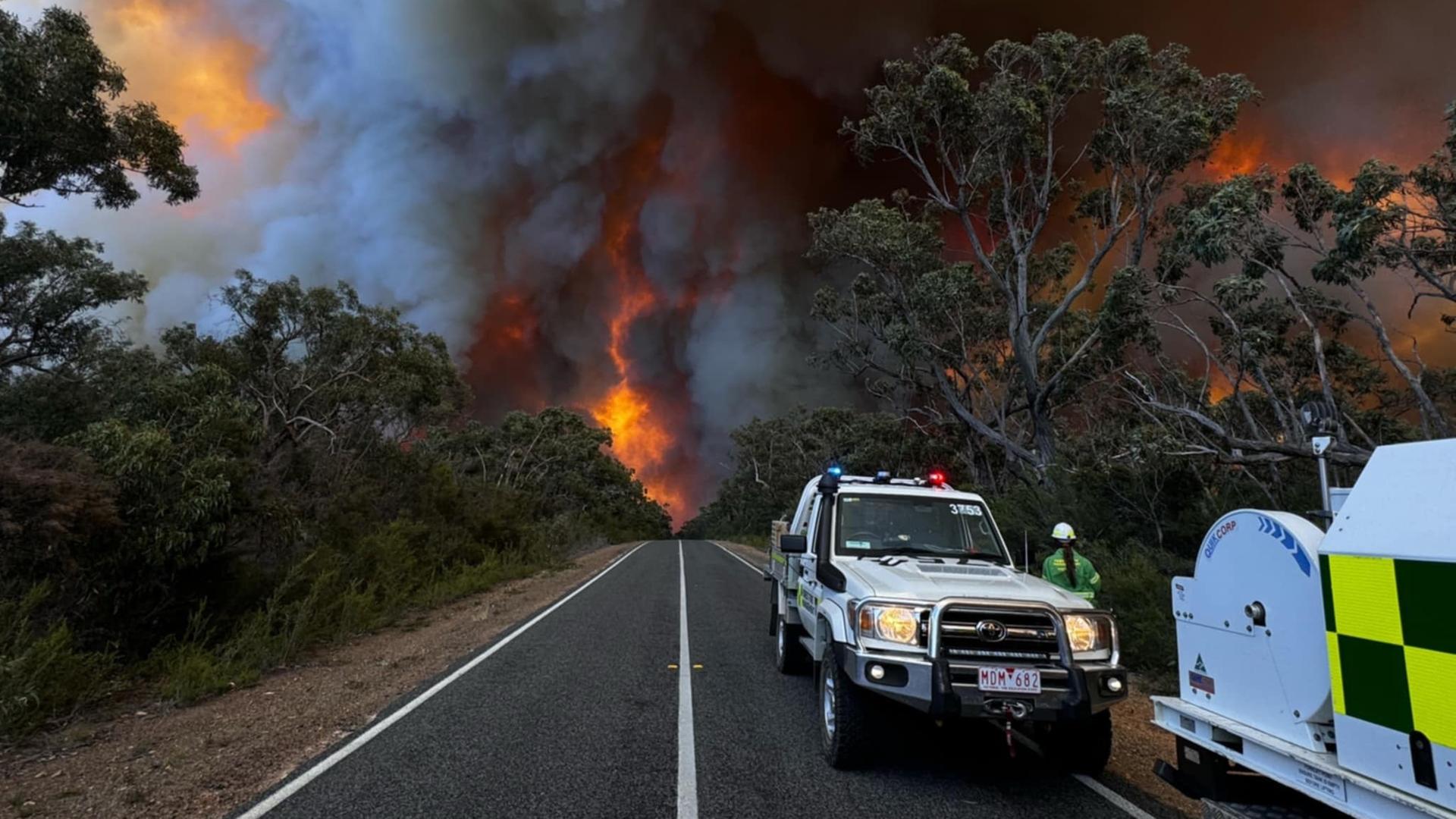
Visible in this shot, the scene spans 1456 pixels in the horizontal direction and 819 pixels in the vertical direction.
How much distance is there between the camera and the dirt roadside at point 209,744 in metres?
4.87

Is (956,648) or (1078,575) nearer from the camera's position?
(956,648)

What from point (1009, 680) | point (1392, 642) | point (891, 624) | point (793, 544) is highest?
point (793, 544)

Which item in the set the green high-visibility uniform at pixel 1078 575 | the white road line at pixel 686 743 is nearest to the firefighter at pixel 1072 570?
the green high-visibility uniform at pixel 1078 575

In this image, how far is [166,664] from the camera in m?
8.40

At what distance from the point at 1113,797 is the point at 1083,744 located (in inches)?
15.1

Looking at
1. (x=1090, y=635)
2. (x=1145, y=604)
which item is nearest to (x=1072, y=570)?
(x=1090, y=635)

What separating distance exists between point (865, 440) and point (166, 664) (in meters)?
33.1

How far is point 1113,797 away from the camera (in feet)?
15.8

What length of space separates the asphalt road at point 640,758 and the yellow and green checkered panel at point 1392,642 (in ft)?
7.86

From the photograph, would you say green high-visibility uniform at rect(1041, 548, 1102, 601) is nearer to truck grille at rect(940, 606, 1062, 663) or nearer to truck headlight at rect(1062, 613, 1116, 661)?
truck headlight at rect(1062, 613, 1116, 661)

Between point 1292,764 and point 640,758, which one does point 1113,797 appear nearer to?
point 1292,764

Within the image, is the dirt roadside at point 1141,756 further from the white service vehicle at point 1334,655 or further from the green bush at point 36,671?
the green bush at point 36,671

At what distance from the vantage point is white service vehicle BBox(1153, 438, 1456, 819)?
2.37m

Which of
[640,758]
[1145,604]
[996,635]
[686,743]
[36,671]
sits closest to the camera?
[996,635]
